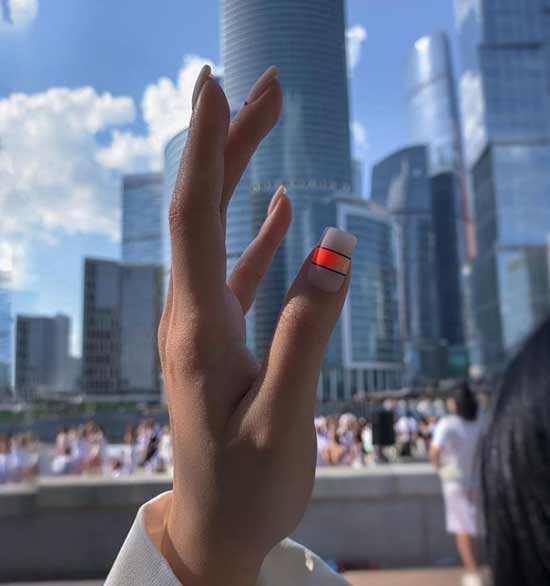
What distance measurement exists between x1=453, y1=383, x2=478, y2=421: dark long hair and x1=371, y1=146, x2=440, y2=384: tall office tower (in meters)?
137

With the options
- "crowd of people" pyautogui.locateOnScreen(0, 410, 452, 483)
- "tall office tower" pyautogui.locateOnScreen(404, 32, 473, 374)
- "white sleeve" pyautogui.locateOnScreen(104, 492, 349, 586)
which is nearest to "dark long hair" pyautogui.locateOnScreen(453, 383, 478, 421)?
"crowd of people" pyautogui.locateOnScreen(0, 410, 452, 483)

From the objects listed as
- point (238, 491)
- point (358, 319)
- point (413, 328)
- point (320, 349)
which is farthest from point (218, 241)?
point (413, 328)

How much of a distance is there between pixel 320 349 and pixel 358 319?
300ft

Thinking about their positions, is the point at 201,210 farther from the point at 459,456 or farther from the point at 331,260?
the point at 459,456

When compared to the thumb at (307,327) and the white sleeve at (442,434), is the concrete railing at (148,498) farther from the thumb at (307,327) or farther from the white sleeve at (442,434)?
the thumb at (307,327)

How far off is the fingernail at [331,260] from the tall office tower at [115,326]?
91.0m

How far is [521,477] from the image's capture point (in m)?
0.69

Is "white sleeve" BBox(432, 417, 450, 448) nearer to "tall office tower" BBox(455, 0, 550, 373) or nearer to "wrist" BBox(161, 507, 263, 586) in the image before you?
"wrist" BBox(161, 507, 263, 586)

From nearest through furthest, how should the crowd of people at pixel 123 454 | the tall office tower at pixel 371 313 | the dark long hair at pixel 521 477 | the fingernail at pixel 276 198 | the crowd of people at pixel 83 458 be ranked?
the dark long hair at pixel 521 477
the fingernail at pixel 276 198
the crowd of people at pixel 83 458
the crowd of people at pixel 123 454
the tall office tower at pixel 371 313

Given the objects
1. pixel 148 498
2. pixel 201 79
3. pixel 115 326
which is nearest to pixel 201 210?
pixel 201 79

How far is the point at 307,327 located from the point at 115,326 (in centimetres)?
10077

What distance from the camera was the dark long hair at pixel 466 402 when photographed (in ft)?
16.6

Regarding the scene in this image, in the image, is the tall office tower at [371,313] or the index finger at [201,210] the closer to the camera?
the index finger at [201,210]

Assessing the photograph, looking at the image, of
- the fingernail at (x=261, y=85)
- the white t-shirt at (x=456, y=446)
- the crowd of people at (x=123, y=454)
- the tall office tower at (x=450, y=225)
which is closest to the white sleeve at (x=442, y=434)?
the white t-shirt at (x=456, y=446)
